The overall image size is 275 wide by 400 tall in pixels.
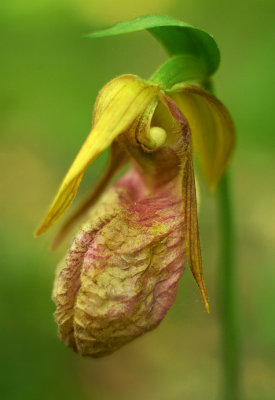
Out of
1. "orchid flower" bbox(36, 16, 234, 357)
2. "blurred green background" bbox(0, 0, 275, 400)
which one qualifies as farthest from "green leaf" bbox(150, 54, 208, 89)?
"blurred green background" bbox(0, 0, 275, 400)

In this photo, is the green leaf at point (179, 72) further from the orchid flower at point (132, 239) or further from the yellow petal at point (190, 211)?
the yellow petal at point (190, 211)

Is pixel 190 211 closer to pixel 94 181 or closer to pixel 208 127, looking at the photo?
A: pixel 208 127

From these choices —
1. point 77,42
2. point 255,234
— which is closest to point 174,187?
point 255,234

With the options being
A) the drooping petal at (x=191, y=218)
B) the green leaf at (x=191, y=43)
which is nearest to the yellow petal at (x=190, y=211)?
the drooping petal at (x=191, y=218)

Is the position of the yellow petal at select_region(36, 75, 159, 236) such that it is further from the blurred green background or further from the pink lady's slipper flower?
the blurred green background

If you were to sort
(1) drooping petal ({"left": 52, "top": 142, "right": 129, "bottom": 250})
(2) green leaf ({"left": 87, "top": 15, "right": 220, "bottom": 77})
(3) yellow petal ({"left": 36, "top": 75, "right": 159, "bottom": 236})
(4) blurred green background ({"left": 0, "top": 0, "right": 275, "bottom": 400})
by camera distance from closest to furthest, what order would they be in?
1. (3) yellow petal ({"left": 36, "top": 75, "right": 159, "bottom": 236})
2. (2) green leaf ({"left": 87, "top": 15, "right": 220, "bottom": 77})
3. (1) drooping petal ({"left": 52, "top": 142, "right": 129, "bottom": 250})
4. (4) blurred green background ({"left": 0, "top": 0, "right": 275, "bottom": 400})

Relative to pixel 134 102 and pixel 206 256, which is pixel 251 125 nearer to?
pixel 206 256

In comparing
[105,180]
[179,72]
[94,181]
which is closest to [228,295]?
[105,180]
